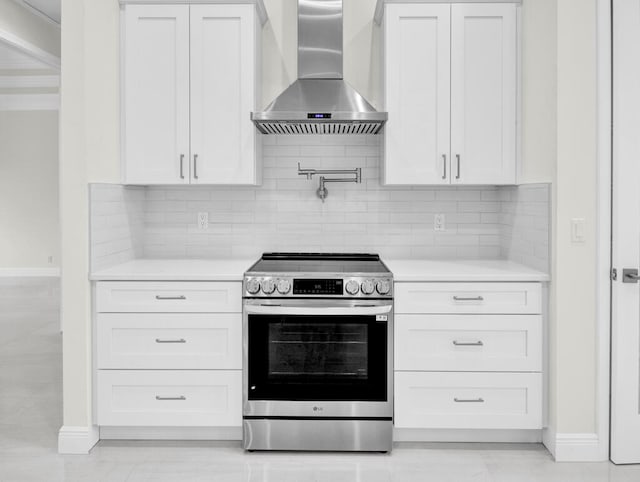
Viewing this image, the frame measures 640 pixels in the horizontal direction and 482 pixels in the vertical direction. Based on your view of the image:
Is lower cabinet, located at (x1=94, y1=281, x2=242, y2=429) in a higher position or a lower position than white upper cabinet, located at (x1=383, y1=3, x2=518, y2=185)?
lower

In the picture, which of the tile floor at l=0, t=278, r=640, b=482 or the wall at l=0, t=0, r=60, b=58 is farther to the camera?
the wall at l=0, t=0, r=60, b=58

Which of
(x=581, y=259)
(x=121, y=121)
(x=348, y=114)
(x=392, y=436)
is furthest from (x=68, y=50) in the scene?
(x=581, y=259)

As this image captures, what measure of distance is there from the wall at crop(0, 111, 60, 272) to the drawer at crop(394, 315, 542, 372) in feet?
25.5

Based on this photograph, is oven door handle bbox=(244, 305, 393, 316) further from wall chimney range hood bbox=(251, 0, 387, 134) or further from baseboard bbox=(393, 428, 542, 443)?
wall chimney range hood bbox=(251, 0, 387, 134)

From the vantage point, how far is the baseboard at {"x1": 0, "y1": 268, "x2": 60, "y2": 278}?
29.8ft

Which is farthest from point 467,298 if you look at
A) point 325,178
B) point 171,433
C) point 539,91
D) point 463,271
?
point 171,433

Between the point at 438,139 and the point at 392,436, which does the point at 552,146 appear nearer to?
the point at 438,139

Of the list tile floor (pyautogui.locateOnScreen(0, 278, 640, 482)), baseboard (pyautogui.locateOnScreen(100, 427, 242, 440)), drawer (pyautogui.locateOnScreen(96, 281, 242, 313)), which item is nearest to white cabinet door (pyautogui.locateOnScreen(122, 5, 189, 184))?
drawer (pyautogui.locateOnScreen(96, 281, 242, 313))

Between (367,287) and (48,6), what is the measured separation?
15.1ft

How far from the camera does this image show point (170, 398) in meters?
2.91

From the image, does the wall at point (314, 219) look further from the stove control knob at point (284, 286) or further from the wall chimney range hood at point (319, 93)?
the stove control knob at point (284, 286)

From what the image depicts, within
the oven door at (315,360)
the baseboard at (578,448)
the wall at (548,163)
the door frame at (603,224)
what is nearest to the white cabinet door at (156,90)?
the wall at (548,163)

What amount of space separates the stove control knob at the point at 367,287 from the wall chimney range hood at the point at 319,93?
0.90 metres

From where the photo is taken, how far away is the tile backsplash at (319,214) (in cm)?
364
